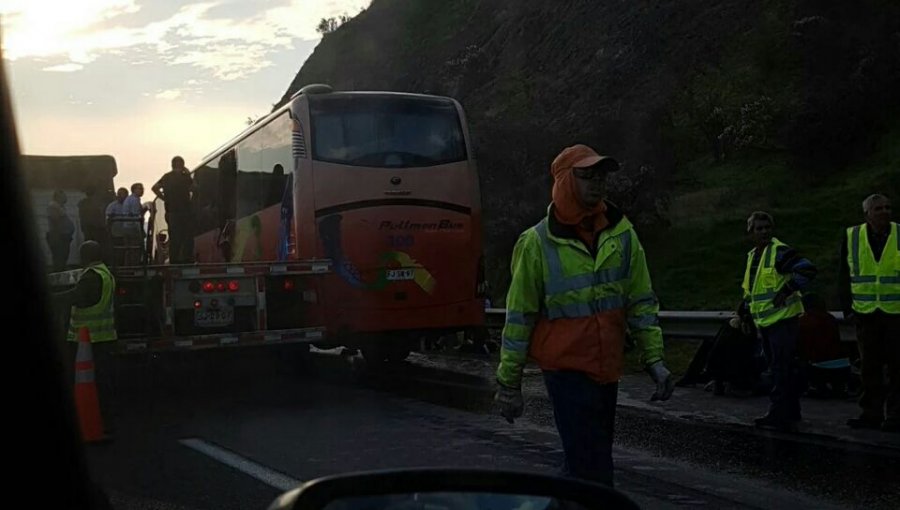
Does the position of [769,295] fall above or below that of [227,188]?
below

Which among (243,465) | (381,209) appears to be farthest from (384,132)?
(243,465)

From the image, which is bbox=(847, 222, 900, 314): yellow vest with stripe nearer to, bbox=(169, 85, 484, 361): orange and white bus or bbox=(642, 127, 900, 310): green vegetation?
bbox=(169, 85, 484, 361): orange and white bus

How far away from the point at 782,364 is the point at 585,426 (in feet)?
16.7

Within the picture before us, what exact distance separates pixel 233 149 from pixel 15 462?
10460mm

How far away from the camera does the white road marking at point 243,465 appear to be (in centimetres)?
736

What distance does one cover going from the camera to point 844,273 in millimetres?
9594

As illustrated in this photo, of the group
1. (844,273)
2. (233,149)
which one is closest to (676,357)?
(844,273)

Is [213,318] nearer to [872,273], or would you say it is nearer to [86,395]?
[86,395]

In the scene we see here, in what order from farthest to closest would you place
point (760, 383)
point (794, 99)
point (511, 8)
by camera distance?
point (511, 8), point (794, 99), point (760, 383)

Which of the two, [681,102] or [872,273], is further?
[681,102]

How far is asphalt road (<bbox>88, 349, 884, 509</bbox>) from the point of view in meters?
7.08

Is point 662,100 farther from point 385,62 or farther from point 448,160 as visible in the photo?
point 385,62

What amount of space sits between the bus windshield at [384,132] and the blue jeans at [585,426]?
9.99 m

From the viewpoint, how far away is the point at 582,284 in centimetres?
457
